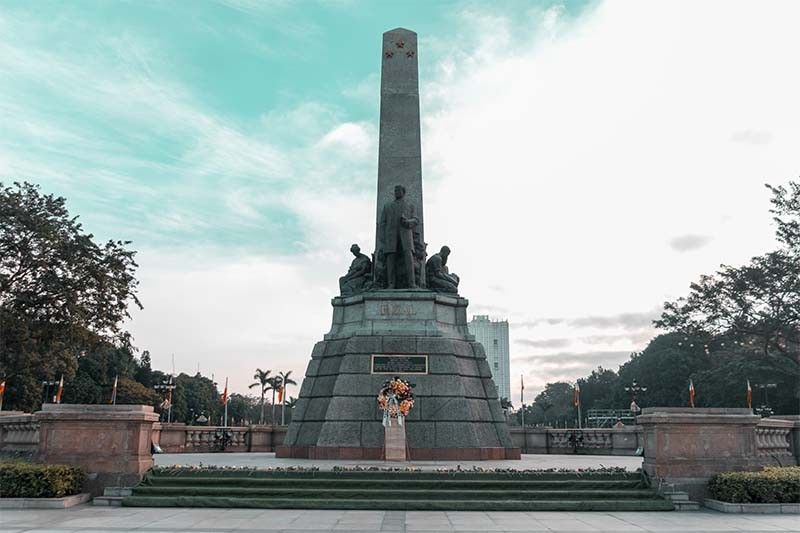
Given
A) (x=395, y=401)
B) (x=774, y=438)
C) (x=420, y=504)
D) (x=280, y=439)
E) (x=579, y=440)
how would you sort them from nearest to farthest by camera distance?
(x=420, y=504) → (x=774, y=438) → (x=395, y=401) → (x=579, y=440) → (x=280, y=439)

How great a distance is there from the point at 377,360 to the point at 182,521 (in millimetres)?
9755

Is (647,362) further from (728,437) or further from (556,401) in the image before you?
(728,437)

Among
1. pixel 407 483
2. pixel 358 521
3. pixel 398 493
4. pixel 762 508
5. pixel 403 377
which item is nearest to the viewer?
pixel 358 521

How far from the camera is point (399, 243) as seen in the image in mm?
22203

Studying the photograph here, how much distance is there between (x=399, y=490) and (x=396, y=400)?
5.11 m

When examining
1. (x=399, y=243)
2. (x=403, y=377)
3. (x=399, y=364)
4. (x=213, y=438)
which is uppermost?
(x=399, y=243)

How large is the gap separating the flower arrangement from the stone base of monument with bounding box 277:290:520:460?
0.86 metres

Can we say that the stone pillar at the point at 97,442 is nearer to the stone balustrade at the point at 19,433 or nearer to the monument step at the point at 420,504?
the monument step at the point at 420,504

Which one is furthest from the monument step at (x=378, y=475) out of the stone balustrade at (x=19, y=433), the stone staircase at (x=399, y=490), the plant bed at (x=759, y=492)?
the stone balustrade at (x=19, y=433)

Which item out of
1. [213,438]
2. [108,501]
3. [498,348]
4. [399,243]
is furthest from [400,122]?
[498,348]

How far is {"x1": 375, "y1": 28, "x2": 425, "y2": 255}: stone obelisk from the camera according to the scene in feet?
77.7

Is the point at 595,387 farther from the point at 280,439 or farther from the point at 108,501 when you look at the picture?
the point at 108,501

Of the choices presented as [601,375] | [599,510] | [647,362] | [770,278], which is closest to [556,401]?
[601,375]

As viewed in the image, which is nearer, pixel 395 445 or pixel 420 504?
pixel 420 504
